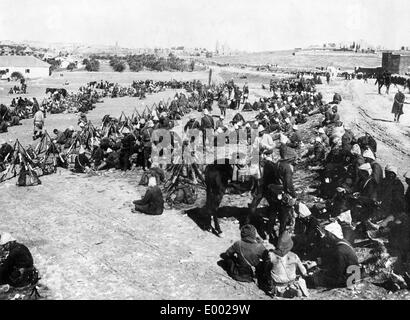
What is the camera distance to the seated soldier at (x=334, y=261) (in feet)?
22.2

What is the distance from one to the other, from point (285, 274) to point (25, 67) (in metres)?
64.2

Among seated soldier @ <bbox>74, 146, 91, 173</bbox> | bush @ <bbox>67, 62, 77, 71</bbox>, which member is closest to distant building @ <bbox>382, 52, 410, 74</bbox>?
seated soldier @ <bbox>74, 146, 91, 173</bbox>

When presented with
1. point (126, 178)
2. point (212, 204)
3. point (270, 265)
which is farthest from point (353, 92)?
point (270, 265)

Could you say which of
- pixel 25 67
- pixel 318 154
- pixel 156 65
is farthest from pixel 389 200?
pixel 156 65

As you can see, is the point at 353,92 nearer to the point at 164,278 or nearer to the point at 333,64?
the point at 164,278

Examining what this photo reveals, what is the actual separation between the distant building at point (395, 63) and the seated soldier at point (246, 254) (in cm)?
4996

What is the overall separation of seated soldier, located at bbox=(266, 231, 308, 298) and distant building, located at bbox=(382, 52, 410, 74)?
5016cm

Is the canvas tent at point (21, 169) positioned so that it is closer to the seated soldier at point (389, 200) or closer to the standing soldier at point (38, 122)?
the standing soldier at point (38, 122)

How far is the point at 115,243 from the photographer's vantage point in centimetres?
882

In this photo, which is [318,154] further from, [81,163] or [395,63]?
[395,63]

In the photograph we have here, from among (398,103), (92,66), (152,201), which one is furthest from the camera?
(92,66)

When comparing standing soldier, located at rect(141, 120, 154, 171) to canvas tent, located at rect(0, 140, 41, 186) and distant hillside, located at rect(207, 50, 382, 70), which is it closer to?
canvas tent, located at rect(0, 140, 41, 186)

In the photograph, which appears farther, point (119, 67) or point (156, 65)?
point (156, 65)
